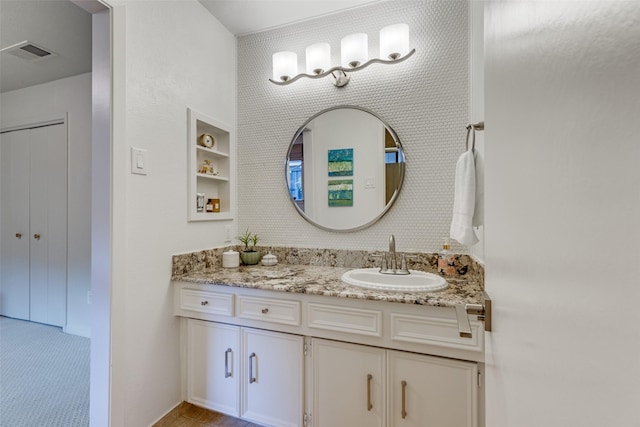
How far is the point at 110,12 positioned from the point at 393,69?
155cm

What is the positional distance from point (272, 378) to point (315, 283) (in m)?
0.54

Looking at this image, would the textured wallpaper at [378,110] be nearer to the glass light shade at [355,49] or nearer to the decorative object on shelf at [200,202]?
the glass light shade at [355,49]

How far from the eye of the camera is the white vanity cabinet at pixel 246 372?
1.44 meters

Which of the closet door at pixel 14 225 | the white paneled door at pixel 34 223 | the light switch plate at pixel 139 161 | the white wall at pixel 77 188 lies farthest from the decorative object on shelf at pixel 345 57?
the closet door at pixel 14 225

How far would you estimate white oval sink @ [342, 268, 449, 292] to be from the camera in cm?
140

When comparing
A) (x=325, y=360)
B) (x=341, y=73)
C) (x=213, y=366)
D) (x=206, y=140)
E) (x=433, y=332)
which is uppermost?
(x=341, y=73)

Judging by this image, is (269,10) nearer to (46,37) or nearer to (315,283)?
(46,37)

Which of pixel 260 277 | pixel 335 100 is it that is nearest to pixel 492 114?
pixel 260 277

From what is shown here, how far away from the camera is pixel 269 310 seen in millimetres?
1474

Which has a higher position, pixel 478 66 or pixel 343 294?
pixel 478 66

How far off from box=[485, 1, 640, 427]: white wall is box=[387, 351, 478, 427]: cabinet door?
762mm

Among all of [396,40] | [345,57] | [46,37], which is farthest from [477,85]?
[46,37]

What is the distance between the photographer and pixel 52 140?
2869 mm

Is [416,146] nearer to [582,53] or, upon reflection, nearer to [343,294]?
[343,294]
